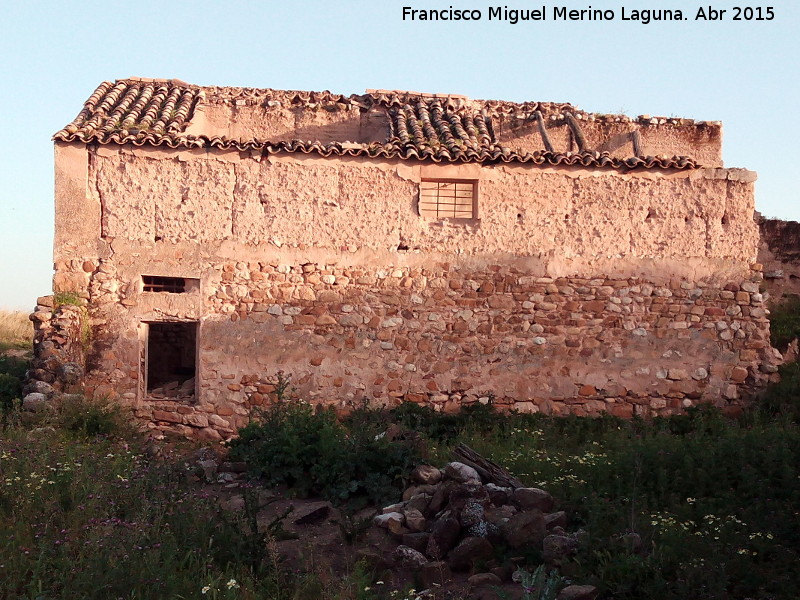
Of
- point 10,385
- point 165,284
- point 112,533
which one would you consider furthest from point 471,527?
point 10,385

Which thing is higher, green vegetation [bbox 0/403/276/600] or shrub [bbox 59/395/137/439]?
shrub [bbox 59/395/137/439]

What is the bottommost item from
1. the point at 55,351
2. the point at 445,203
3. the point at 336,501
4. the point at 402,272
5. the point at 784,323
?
the point at 336,501

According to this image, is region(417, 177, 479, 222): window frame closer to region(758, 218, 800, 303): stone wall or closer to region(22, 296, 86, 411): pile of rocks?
region(22, 296, 86, 411): pile of rocks

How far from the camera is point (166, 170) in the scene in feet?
35.2

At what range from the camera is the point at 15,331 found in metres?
18.3

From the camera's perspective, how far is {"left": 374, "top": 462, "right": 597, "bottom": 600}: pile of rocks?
584 centimetres

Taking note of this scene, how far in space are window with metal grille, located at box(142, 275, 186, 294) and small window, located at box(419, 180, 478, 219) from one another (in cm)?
334

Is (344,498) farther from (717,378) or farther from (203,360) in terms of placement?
(717,378)

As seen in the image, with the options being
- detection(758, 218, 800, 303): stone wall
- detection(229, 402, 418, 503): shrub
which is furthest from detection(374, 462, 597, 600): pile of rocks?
detection(758, 218, 800, 303): stone wall

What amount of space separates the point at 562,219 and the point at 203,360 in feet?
16.7

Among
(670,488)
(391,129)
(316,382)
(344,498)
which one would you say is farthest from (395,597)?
(391,129)

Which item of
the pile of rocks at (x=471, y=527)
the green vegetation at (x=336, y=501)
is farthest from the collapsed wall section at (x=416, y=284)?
the pile of rocks at (x=471, y=527)

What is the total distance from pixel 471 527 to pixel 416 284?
16.7 ft

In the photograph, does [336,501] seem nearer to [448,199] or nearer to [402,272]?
[402,272]
